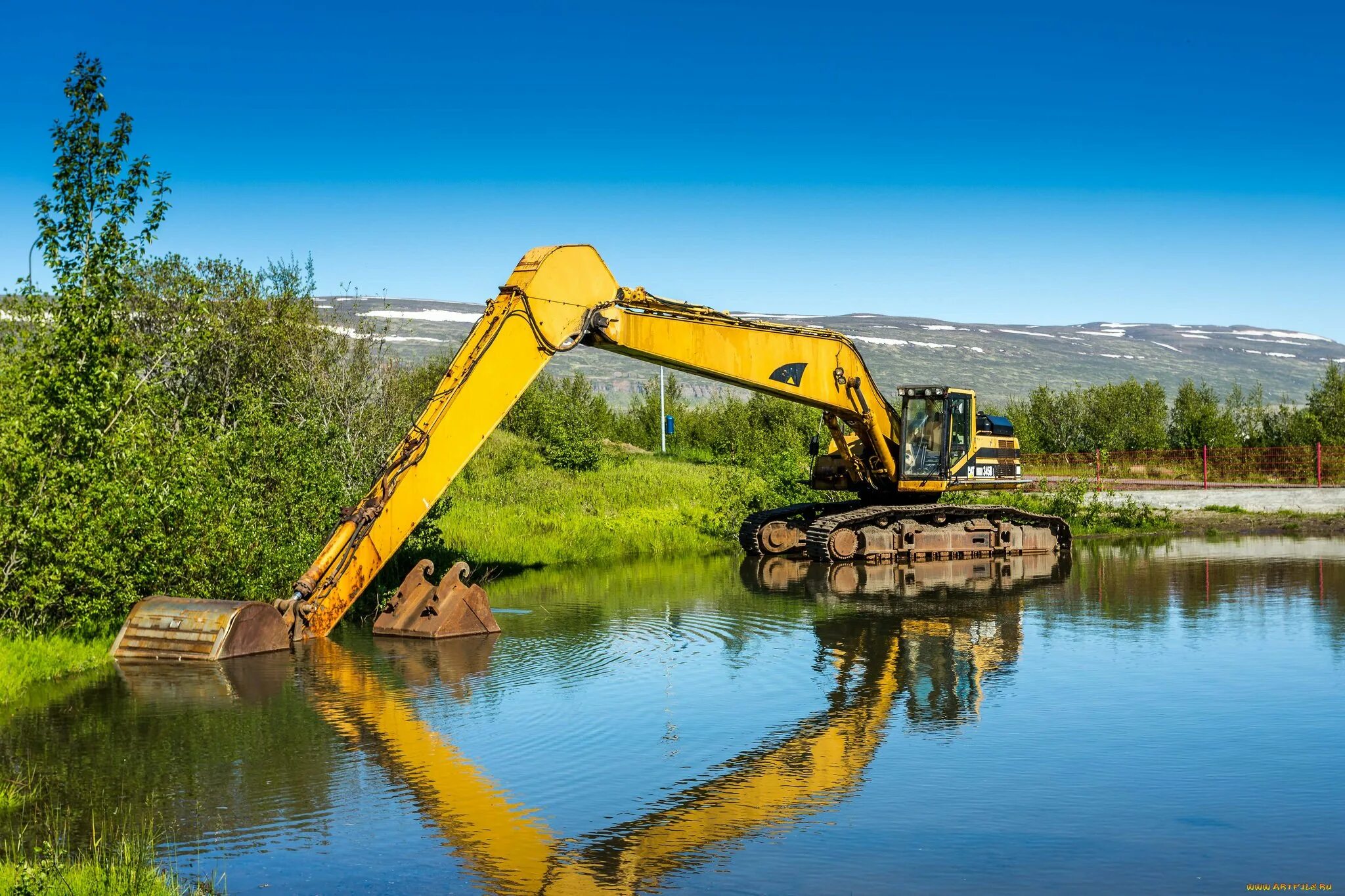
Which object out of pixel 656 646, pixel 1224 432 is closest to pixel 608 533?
pixel 656 646

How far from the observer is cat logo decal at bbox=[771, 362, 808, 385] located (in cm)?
2153

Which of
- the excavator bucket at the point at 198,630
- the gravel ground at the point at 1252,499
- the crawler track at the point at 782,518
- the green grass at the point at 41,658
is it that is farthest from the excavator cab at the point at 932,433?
the green grass at the point at 41,658

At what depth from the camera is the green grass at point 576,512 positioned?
26.0 meters

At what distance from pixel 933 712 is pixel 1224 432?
48.8m

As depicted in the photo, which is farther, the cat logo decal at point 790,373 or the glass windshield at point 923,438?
the glass windshield at point 923,438

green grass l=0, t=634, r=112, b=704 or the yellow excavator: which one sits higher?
the yellow excavator

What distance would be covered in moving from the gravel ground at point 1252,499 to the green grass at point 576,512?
1164cm

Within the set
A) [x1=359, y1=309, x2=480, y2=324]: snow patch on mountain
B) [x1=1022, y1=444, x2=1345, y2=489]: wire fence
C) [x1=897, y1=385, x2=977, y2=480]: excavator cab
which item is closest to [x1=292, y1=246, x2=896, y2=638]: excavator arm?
[x1=897, y1=385, x2=977, y2=480]: excavator cab

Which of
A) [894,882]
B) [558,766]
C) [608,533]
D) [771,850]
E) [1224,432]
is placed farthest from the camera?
[1224,432]

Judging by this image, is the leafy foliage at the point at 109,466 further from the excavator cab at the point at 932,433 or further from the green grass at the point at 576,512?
the excavator cab at the point at 932,433

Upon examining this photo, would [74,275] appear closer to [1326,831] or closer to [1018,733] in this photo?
[1018,733]

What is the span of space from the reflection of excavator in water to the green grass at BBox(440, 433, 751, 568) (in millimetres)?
9926

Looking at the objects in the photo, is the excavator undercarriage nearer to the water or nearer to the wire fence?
the water

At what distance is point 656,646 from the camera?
15.4m
